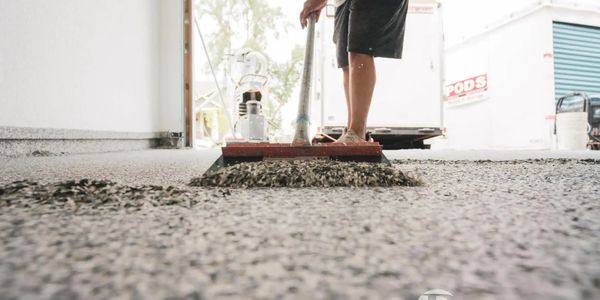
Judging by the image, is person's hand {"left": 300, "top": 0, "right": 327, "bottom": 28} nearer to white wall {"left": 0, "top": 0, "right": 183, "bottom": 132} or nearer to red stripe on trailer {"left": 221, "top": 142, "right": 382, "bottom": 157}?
red stripe on trailer {"left": 221, "top": 142, "right": 382, "bottom": 157}

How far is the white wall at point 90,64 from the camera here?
5.73 ft

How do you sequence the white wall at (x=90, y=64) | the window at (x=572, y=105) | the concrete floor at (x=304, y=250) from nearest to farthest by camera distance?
the concrete floor at (x=304, y=250) → the white wall at (x=90, y=64) → the window at (x=572, y=105)

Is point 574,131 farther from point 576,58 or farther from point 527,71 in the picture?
point 576,58

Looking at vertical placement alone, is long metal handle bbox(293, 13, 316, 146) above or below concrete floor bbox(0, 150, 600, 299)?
above

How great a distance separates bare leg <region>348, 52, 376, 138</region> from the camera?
1407mm

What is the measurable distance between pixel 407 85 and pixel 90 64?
140 inches

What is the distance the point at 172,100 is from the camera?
12.5 feet

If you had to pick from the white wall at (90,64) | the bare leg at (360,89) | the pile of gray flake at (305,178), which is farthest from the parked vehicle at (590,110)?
the pile of gray flake at (305,178)

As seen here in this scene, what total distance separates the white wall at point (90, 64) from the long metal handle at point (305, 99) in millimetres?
1537

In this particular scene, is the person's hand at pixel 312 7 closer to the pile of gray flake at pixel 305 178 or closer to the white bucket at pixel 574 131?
the pile of gray flake at pixel 305 178

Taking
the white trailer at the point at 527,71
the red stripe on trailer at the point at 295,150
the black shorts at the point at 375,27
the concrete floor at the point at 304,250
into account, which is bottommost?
the concrete floor at the point at 304,250

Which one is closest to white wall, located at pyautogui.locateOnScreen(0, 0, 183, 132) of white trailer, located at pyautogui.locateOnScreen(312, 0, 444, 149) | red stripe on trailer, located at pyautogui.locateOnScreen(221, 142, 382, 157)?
red stripe on trailer, located at pyautogui.locateOnScreen(221, 142, 382, 157)

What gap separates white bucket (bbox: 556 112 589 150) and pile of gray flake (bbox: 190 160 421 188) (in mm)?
5062

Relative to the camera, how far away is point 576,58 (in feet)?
23.2
